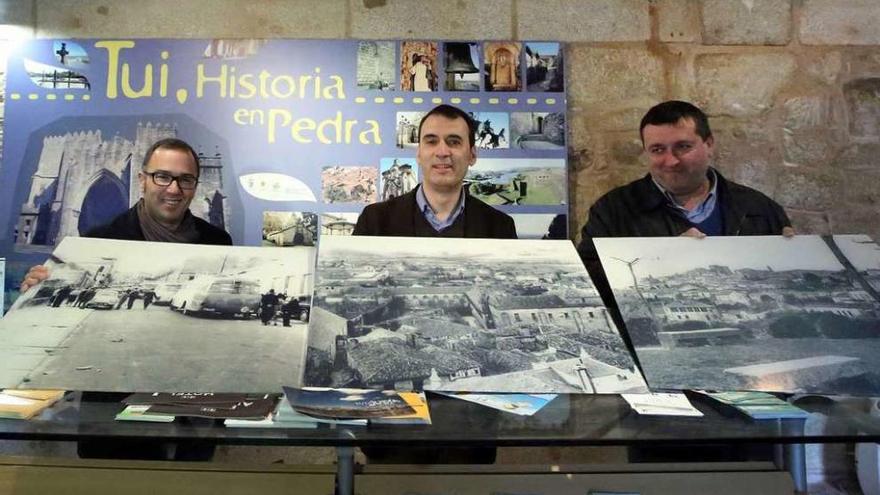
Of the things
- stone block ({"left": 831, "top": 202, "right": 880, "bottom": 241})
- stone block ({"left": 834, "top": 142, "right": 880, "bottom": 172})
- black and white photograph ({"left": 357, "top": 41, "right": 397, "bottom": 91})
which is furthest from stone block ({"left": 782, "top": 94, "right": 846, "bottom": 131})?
black and white photograph ({"left": 357, "top": 41, "right": 397, "bottom": 91})

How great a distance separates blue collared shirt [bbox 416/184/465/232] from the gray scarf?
82 centimetres

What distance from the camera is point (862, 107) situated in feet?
8.05

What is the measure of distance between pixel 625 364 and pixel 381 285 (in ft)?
1.61

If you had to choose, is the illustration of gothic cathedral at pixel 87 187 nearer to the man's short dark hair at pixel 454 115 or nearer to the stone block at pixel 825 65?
the man's short dark hair at pixel 454 115

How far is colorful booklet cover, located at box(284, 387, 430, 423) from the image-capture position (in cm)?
89

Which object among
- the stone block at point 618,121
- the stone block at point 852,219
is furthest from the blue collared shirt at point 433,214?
the stone block at point 852,219

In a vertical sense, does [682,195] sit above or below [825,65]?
below

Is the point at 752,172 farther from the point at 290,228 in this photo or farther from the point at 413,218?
the point at 290,228

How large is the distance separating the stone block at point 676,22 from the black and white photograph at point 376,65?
1084 millimetres

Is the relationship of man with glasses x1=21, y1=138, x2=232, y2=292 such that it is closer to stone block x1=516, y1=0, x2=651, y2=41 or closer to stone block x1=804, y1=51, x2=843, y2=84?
stone block x1=516, y1=0, x2=651, y2=41

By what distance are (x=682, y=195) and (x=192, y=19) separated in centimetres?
198

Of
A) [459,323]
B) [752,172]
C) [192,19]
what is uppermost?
[192,19]

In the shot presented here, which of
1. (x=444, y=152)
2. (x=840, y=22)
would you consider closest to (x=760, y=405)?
(x=444, y=152)

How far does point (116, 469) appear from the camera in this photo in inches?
47.4
